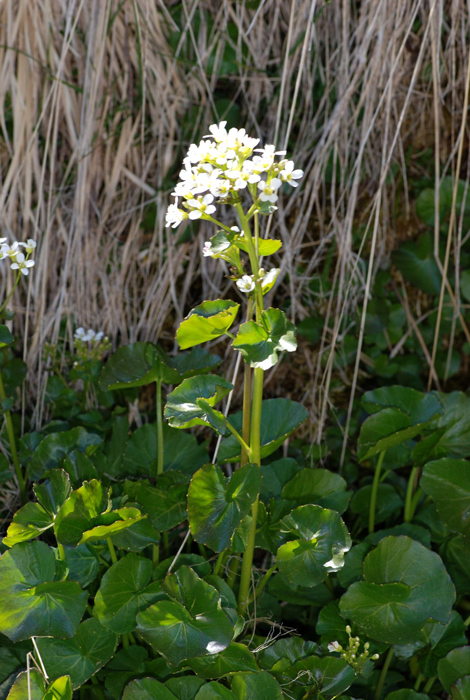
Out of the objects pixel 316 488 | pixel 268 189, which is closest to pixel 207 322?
pixel 268 189

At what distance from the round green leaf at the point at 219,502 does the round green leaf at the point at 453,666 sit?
1.27 feet

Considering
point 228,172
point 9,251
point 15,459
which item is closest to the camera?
point 228,172

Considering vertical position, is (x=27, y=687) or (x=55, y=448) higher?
(x=55, y=448)

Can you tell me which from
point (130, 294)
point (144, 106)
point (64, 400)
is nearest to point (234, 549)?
point (64, 400)

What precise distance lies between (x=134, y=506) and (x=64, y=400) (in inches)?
18.1

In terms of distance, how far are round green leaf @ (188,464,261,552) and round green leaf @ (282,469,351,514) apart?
0.22 metres

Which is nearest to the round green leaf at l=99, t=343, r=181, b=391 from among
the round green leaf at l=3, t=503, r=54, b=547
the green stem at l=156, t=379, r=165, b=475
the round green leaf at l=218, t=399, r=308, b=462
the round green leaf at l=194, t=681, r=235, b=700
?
the green stem at l=156, t=379, r=165, b=475

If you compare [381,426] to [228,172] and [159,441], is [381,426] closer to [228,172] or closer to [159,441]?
[159,441]

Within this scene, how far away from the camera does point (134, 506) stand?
898 mm

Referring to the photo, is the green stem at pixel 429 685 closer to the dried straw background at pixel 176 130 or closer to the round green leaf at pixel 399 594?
the round green leaf at pixel 399 594

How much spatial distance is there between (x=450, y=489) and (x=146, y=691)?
53cm

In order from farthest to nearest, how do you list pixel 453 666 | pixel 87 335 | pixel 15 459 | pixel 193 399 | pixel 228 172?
pixel 87 335 → pixel 15 459 → pixel 453 666 → pixel 193 399 → pixel 228 172

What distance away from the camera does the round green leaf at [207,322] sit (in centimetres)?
75

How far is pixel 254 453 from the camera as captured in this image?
32.8 inches
